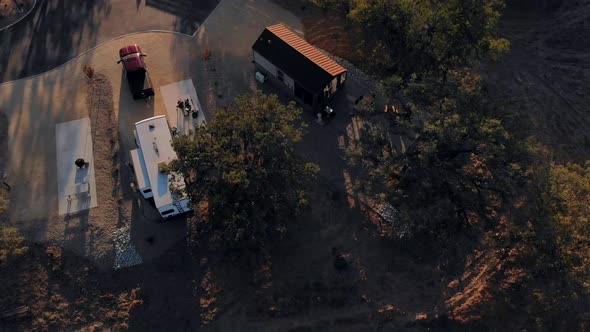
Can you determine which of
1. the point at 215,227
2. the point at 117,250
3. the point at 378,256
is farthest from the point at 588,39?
the point at 117,250

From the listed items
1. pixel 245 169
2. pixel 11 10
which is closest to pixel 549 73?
pixel 245 169

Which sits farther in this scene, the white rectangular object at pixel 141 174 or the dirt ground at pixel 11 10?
the dirt ground at pixel 11 10

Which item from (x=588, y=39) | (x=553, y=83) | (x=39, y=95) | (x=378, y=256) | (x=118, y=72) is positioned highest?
(x=588, y=39)

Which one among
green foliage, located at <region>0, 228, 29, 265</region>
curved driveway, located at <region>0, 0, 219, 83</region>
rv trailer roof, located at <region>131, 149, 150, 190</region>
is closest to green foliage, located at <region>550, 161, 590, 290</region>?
rv trailer roof, located at <region>131, 149, 150, 190</region>

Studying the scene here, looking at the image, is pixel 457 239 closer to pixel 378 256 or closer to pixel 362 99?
pixel 378 256

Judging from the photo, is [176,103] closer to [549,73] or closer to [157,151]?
[157,151]

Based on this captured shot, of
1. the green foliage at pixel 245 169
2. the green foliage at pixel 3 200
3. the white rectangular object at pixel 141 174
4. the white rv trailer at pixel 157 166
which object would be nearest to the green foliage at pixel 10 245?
the green foliage at pixel 3 200

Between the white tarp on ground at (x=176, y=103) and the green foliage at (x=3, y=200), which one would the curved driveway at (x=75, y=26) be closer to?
the white tarp on ground at (x=176, y=103)
